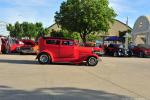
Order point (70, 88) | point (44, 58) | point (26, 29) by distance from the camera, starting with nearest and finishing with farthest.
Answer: point (70, 88) < point (44, 58) < point (26, 29)

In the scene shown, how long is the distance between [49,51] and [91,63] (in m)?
2.68

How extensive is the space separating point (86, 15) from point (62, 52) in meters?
28.5

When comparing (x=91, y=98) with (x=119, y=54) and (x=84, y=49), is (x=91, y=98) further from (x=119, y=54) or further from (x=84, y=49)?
(x=119, y=54)

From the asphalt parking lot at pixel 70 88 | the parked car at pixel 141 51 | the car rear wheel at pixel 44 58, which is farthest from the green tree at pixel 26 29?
the asphalt parking lot at pixel 70 88

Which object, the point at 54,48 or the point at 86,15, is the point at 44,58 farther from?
the point at 86,15

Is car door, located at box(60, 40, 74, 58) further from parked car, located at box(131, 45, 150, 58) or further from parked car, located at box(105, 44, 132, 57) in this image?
parked car, located at box(131, 45, 150, 58)

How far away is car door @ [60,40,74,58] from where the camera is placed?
25672 mm

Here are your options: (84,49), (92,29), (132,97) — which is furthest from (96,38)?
(132,97)

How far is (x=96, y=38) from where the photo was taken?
83375mm

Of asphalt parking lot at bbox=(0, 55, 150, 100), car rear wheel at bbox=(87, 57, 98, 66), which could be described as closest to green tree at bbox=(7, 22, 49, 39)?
car rear wheel at bbox=(87, 57, 98, 66)

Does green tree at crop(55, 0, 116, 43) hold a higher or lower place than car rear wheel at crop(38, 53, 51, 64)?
higher

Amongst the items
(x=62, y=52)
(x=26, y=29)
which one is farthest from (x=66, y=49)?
(x=26, y=29)

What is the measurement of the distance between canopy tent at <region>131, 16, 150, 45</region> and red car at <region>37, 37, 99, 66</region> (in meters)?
29.9

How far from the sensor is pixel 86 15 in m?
53.7
